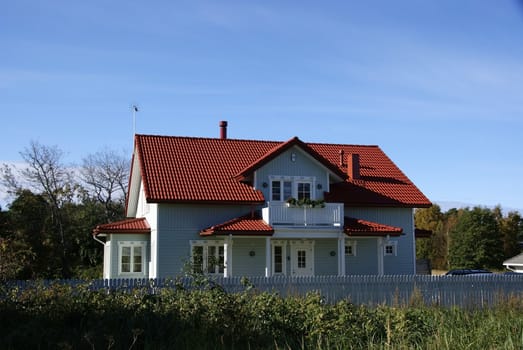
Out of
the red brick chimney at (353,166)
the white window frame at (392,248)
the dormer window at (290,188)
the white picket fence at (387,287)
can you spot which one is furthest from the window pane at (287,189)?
the white picket fence at (387,287)

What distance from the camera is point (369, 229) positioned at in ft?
99.8

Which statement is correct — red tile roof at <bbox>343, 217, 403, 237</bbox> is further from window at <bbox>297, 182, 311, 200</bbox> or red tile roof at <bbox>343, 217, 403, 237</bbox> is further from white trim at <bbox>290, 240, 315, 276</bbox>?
window at <bbox>297, 182, 311, 200</bbox>

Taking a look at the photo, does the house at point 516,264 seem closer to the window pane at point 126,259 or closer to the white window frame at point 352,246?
the white window frame at point 352,246

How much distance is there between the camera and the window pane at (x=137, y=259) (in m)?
30.8

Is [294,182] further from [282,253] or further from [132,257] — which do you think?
[132,257]

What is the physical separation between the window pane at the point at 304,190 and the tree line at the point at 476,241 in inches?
1105

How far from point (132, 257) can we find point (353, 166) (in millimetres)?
11808

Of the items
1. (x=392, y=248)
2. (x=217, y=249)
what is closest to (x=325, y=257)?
(x=392, y=248)

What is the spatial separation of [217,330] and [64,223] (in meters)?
33.5

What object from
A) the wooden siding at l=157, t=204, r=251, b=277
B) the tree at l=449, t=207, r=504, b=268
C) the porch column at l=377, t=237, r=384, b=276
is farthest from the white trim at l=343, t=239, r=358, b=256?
the tree at l=449, t=207, r=504, b=268

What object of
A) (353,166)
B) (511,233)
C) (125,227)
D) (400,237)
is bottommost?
(400,237)

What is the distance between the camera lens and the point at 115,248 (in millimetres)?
30375

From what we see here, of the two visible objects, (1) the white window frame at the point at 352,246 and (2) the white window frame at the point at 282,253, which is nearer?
(2) the white window frame at the point at 282,253

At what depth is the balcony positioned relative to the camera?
2953 centimetres
